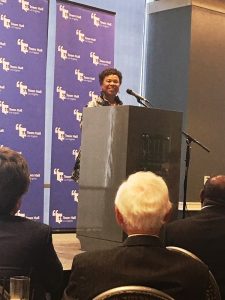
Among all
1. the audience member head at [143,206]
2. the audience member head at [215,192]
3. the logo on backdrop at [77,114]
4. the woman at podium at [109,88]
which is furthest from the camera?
the logo on backdrop at [77,114]

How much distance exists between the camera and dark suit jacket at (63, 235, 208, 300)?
1.83 metres

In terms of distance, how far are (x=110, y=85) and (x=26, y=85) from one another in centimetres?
143

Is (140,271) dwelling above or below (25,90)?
below

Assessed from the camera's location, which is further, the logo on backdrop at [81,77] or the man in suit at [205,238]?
the logo on backdrop at [81,77]

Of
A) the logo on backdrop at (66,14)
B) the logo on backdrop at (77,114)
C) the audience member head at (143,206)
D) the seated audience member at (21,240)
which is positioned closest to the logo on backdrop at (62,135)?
the logo on backdrop at (77,114)

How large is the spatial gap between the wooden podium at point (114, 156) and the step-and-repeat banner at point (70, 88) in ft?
5.11

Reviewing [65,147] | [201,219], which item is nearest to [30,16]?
[65,147]

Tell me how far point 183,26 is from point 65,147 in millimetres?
2054

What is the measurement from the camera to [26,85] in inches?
226

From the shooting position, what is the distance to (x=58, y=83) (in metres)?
6.02

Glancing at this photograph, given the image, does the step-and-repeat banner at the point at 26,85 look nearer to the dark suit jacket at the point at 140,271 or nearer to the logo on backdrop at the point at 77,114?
the logo on backdrop at the point at 77,114

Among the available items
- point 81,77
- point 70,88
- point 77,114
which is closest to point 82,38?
point 81,77

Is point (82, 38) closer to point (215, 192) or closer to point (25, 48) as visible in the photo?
point (25, 48)

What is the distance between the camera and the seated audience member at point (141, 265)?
184 cm
